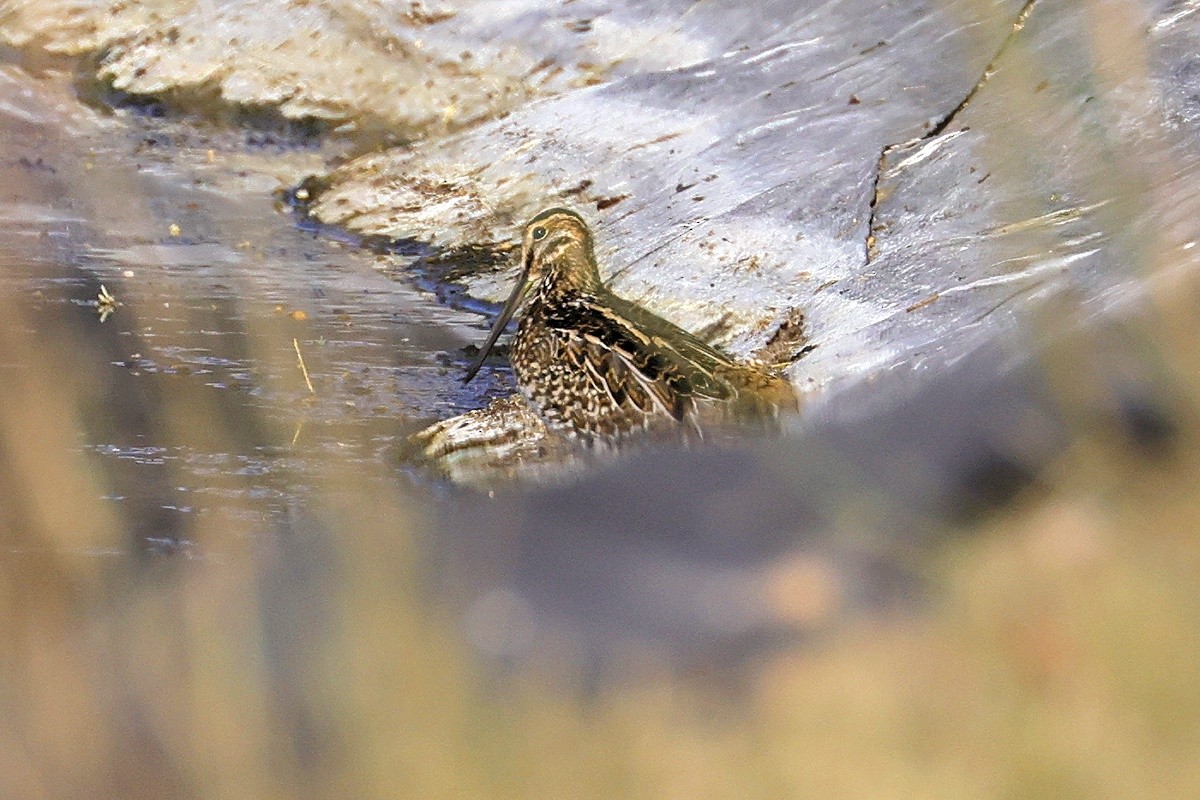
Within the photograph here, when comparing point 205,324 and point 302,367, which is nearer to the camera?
point 302,367

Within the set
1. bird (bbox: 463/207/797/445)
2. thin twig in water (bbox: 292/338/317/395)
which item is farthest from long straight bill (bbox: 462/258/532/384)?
thin twig in water (bbox: 292/338/317/395)

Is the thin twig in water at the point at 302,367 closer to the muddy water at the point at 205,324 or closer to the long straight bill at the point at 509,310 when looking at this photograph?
the muddy water at the point at 205,324

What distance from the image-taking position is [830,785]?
1991 mm

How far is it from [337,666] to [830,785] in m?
0.90

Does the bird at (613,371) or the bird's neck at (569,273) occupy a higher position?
the bird's neck at (569,273)

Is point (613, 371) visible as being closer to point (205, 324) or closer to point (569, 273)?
point (569, 273)

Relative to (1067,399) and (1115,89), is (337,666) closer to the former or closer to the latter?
(1067,399)

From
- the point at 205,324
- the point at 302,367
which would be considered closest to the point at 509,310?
the point at 302,367

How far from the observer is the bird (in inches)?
124

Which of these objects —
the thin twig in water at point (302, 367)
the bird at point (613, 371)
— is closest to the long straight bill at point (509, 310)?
the bird at point (613, 371)

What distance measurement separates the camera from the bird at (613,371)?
315 centimetres

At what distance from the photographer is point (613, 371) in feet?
10.8

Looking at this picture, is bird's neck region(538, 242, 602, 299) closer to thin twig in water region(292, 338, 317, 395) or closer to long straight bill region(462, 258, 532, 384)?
long straight bill region(462, 258, 532, 384)

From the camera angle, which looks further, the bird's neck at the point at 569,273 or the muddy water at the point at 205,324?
the bird's neck at the point at 569,273
